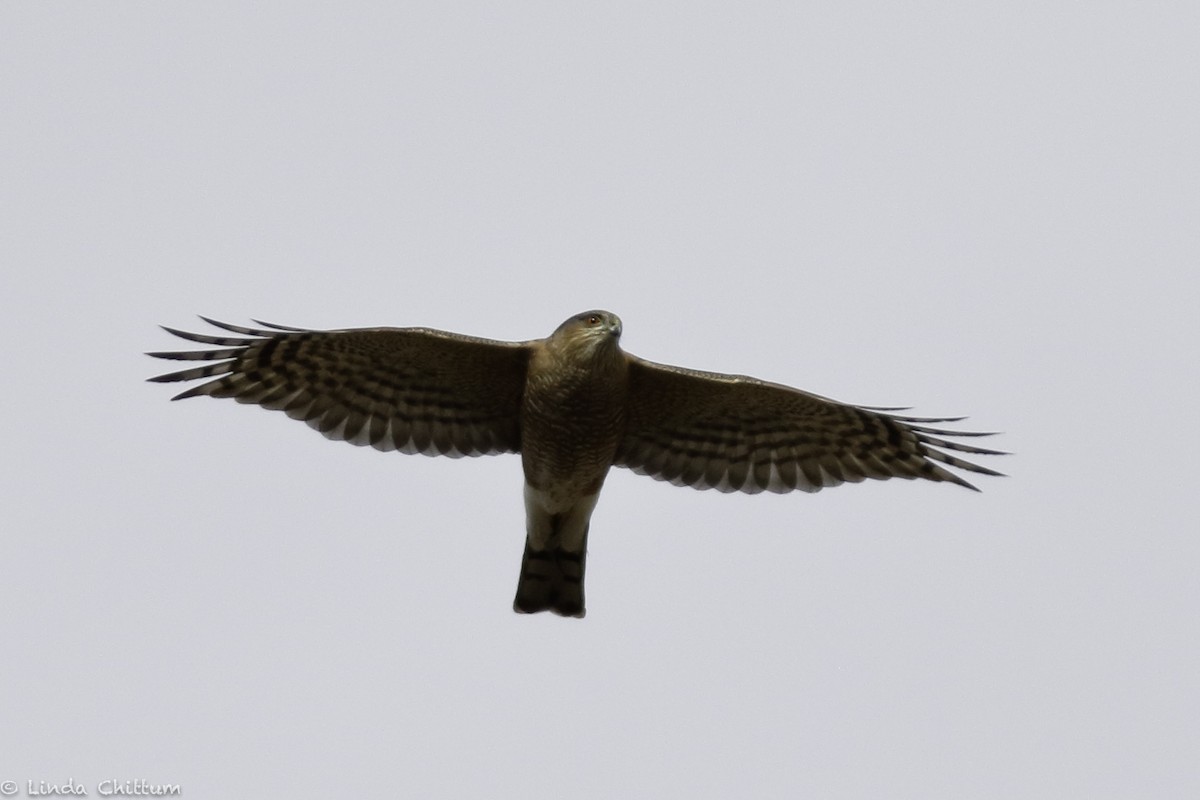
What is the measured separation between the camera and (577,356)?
1225 cm

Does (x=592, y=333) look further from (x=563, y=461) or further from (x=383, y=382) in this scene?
(x=383, y=382)

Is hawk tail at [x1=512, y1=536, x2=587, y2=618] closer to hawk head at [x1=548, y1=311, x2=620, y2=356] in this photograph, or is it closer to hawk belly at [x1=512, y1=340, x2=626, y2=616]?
hawk belly at [x1=512, y1=340, x2=626, y2=616]

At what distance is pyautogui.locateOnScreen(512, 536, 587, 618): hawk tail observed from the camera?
13727mm

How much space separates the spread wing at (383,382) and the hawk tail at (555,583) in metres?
0.94

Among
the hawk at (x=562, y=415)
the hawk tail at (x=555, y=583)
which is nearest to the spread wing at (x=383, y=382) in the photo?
the hawk at (x=562, y=415)

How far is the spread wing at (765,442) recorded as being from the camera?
13.2 metres

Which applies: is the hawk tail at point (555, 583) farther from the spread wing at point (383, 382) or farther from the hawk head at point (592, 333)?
the hawk head at point (592, 333)

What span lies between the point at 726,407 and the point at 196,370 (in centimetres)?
385

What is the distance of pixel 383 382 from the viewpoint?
43.2ft

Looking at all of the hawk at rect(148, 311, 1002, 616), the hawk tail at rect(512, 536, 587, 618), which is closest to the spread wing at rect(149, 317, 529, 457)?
the hawk at rect(148, 311, 1002, 616)

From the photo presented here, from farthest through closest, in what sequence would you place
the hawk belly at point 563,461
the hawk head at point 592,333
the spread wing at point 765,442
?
the spread wing at point 765,442
the hawk belly at point 563,461
the hawk head at point 592,333

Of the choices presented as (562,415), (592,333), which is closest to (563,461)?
(562,415)

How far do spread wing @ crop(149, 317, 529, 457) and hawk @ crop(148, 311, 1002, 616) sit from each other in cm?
1

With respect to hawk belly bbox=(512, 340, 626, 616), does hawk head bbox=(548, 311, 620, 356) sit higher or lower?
higher
